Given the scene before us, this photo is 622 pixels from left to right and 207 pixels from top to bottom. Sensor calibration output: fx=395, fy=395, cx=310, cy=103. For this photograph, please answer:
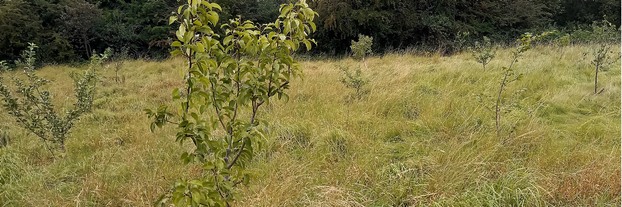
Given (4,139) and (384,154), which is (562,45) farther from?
(4,139)

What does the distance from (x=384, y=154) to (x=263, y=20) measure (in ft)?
55.6

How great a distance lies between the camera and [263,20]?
63.8ft

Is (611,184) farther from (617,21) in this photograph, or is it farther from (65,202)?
(617,21)

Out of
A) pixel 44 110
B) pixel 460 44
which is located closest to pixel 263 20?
pixel 460 44

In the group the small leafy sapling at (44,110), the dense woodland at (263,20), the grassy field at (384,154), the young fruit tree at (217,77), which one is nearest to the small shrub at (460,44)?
the dense woodland at (263,20)

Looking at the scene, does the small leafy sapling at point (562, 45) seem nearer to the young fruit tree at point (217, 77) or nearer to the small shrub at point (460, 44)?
the small shrub at point (460, 44)

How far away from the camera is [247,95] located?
1.71m

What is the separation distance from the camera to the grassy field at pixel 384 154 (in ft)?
8.73

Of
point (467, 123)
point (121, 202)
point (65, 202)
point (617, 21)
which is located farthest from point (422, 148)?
point (617, 21)

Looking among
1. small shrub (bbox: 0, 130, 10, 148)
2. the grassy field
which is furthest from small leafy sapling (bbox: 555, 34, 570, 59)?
small shrub (bbox: 0, 130, 10, 148)

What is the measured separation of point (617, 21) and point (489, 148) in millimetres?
25110

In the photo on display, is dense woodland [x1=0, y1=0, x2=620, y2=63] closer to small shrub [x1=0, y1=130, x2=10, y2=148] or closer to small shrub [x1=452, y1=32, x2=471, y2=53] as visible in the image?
small shrub [x1=452, y1=32, x2=471, y2=53]

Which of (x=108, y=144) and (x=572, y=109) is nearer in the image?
(x=108, y=144)

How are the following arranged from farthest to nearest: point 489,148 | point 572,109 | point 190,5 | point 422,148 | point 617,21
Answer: point 617,21, point 572,109, point 422,148, point 489,148, point 190,5
